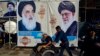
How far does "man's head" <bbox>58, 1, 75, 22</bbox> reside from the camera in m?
19.3

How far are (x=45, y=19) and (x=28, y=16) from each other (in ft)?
3.39

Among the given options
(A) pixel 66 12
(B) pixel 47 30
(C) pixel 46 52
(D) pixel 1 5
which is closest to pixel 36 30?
(B) pixel 47 30

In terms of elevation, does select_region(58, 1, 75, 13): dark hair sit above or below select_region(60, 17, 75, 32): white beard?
above

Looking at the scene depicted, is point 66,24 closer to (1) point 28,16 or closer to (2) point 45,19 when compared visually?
(2) point 45,19

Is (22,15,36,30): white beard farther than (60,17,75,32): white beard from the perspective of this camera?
Yes

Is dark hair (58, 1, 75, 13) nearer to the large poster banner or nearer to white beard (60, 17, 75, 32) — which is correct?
the large poster banner

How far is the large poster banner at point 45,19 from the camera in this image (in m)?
19.3

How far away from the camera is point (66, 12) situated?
A: 763 inches

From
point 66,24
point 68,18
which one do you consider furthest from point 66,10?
point 66,24

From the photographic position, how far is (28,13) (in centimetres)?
1959

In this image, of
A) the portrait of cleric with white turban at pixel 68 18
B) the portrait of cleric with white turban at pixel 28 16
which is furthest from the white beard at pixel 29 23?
the portrait of cleric with white turban at pixel 68 18

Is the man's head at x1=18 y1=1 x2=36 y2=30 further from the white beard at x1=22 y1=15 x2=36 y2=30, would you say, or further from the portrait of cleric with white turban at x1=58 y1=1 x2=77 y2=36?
the portrait of cleric with white turban at x1=58 y1=1 x2=77 y2=36

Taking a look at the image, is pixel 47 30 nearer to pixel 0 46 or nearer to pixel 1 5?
pixel 0 46

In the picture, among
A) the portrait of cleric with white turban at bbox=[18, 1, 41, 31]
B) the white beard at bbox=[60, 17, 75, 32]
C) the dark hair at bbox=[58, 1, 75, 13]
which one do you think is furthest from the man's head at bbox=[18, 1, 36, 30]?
the white beard at bbox=[60, 17, 75, 32]
